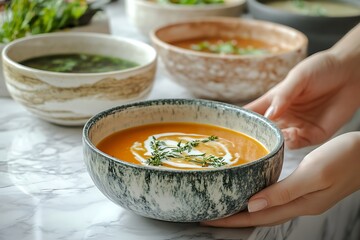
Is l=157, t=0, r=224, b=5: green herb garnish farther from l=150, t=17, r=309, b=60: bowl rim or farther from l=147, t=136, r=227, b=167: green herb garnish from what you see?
l=147, t=136, r=227, b=167: green herb garnish

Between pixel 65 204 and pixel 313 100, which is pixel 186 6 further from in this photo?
pixel 65 204

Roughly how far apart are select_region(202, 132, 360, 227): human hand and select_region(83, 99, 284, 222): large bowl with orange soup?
0.07ft

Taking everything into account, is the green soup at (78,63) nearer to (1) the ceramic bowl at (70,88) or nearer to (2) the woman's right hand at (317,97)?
(1) the ceramic bowl at (70,88)

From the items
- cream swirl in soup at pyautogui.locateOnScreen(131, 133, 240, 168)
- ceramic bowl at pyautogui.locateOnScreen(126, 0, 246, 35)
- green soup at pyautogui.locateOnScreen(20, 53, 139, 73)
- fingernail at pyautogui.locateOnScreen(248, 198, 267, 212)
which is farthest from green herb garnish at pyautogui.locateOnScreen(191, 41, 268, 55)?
fingernail at pyautogui.locateOnScreen(248, 198, 267, 212)

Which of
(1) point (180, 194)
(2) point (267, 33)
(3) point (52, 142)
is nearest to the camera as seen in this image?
(1) point (180, 194)

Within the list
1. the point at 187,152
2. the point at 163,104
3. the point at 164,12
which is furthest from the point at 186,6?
the point at 187,152

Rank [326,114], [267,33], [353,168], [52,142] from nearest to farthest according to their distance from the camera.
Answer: [353,168]
[52,142]
[326,114]
[267,33]

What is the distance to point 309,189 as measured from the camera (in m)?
0.78

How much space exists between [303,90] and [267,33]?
1.05ft

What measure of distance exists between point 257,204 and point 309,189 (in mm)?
79

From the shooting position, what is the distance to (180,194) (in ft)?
2.34

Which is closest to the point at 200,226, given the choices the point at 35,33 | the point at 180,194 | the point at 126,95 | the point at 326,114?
the point at 180,194

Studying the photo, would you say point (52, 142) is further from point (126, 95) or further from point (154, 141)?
point (154, 141)

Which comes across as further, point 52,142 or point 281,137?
point 52,142
